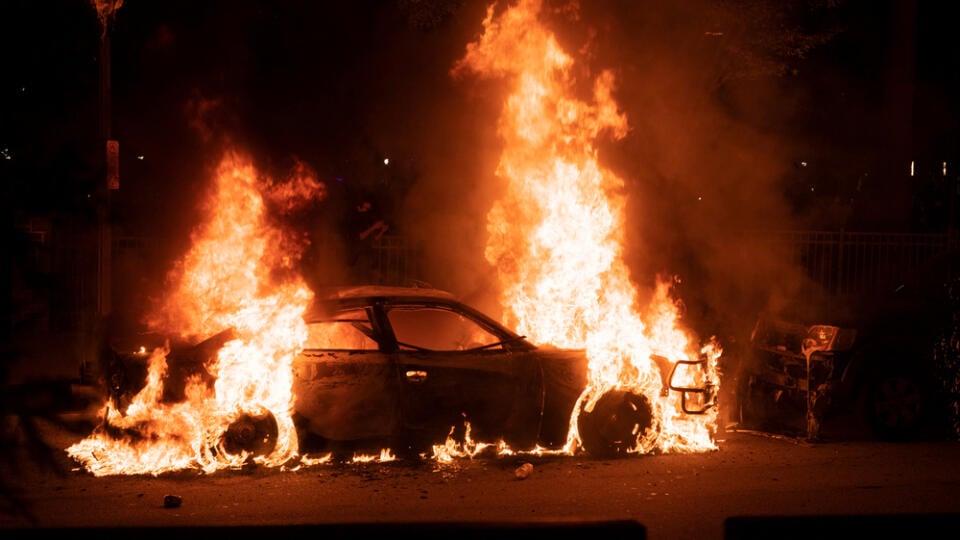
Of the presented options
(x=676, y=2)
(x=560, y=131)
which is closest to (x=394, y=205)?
(x=676, y=2)

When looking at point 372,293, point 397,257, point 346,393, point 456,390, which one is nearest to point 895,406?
point 456,390

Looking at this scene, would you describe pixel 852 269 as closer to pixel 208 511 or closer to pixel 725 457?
Result: pixel 725 457

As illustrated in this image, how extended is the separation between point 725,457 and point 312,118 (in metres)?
11.2

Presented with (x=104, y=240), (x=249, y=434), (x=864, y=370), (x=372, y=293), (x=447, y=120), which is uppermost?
(x=447, y=120)

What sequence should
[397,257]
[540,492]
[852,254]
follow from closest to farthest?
[540,492]
[397,257]
[852,254]

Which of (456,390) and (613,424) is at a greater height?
(456,390)

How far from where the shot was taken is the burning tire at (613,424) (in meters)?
8.14

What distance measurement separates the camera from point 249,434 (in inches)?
295

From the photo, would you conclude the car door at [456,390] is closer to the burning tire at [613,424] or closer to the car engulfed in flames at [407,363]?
the car engulfed in flames at [407,363]

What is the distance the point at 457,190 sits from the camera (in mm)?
16719

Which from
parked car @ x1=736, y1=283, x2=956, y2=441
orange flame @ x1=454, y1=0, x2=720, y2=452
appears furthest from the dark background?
parked car @ x1=736, y1=283, x2=956, y2=441

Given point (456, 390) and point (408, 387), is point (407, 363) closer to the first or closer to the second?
point (408, 387)

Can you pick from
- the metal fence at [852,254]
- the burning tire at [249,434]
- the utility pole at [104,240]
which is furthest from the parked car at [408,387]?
the metal fence at [852,254]

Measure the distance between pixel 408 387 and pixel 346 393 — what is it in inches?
18.9
